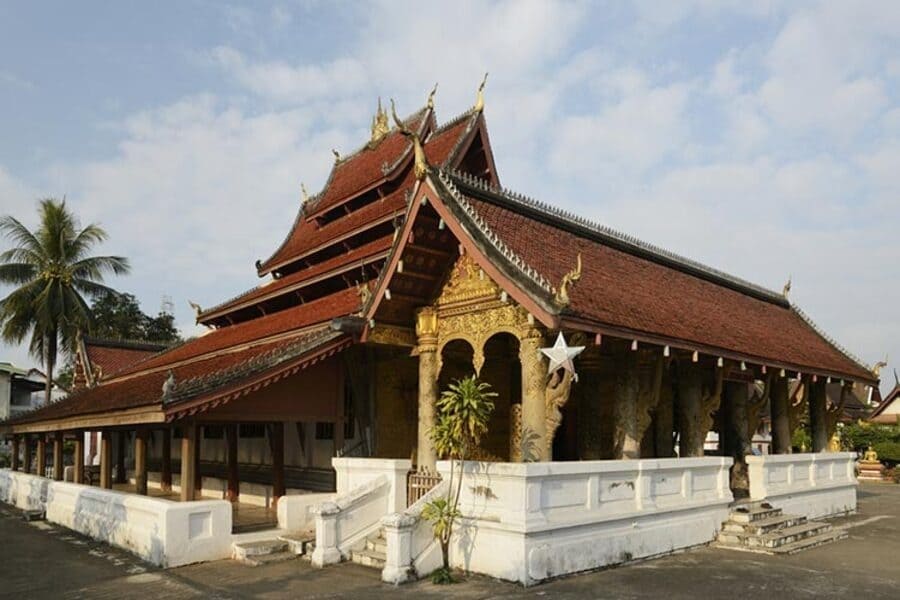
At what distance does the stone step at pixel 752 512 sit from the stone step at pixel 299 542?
297 inches

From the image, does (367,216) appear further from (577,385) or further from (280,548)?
(280,548)

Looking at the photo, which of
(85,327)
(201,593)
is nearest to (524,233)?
(201,593)

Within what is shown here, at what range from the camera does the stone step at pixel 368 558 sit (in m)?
11.2

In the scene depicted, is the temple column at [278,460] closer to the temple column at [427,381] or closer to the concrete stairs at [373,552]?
the temple column at [427,381]

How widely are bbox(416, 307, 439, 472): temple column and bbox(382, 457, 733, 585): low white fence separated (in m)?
2.00

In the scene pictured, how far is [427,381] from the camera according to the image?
13.4 meters

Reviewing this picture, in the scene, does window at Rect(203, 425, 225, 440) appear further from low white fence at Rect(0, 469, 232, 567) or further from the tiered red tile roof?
the tiered red tile roof

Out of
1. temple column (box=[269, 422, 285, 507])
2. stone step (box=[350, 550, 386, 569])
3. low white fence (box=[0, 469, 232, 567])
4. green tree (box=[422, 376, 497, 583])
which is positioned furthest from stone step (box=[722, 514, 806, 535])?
low white fence (box=[0, 469, 232, 567])

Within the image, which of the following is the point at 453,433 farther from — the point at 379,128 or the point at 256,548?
the point at 379,128

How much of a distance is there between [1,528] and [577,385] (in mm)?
13309

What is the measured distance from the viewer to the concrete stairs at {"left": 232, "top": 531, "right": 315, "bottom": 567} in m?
11.9

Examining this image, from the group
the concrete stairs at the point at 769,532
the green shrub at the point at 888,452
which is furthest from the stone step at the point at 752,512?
the green shrub at the point at 888,452

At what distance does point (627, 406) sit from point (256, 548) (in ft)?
21.6

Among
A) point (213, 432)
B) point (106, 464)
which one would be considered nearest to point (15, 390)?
point (213, 432)
